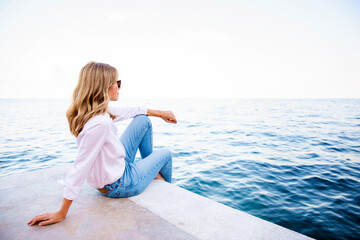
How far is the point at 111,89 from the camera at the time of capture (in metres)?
1.84

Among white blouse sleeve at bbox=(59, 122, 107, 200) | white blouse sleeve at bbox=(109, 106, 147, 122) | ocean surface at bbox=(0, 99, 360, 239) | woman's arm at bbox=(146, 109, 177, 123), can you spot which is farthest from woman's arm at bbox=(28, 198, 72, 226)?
ocean surface at bbox=(0, 99, 360, 239)

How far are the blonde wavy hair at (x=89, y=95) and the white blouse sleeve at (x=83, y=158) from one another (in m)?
0.16

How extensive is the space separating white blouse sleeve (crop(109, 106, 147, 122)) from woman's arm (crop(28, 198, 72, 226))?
99 cm

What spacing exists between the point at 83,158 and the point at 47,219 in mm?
660

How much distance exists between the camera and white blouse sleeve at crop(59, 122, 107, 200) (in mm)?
1491

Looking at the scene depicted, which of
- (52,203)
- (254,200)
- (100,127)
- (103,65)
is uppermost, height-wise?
(103,65)

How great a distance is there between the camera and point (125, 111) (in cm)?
229

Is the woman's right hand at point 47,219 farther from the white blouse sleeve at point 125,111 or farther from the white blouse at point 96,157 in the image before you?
the white blouse sleeve at point 125,111

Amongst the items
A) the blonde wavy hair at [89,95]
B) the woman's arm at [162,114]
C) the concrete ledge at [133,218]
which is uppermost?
the blonde wavy hair at [89,95]

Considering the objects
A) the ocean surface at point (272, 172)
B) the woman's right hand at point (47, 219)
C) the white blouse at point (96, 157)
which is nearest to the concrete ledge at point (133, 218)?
the woman's right hand at point (47, 219)

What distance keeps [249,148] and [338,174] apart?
2624 millimetres

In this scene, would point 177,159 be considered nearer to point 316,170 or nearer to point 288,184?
point 288,184

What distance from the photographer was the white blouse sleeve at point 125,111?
2.28 meters

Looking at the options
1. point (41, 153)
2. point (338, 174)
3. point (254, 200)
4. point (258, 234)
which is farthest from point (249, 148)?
point (41, 153)
